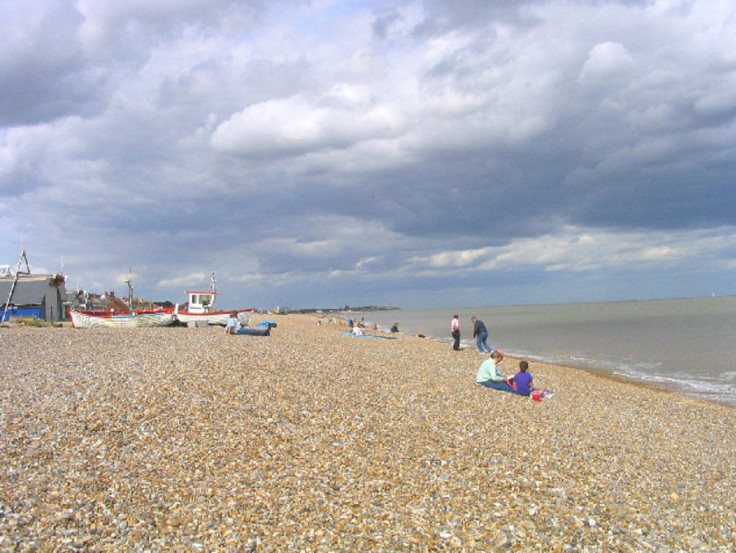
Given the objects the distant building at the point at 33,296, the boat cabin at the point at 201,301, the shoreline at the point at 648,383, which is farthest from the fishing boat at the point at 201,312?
the shoreline at the point at 648,383

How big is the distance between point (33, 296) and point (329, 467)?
49.7 m

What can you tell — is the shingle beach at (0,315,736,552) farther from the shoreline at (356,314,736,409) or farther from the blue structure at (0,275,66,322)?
the blue structure at (0,275,66,322)

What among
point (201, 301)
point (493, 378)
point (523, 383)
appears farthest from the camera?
point (201, 301)

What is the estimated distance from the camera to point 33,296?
48188 millimetres

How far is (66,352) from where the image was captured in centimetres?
1856

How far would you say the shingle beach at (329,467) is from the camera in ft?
21.5

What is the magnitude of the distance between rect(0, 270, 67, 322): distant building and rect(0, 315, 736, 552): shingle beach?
38.1 meters

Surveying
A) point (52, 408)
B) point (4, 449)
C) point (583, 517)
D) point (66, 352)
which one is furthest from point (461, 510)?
point (66, 352)

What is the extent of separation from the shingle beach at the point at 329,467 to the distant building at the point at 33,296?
38110mm

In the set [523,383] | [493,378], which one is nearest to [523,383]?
[523,383]

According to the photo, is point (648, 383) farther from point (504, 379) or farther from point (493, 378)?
point (493, 378)

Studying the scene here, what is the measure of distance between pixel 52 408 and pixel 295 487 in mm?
5781

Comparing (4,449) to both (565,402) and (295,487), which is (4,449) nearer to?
(295,487)

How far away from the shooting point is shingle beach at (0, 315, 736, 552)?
656 cm
